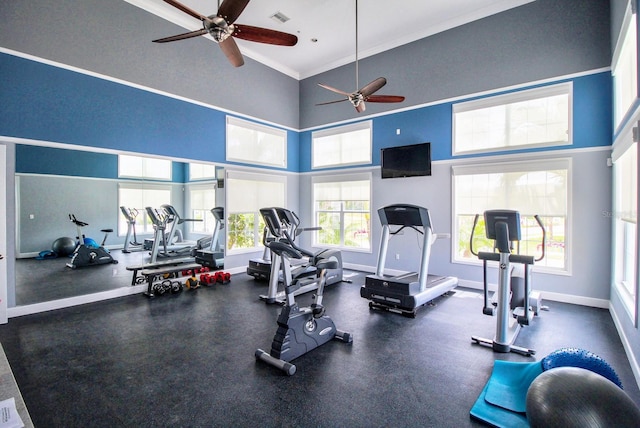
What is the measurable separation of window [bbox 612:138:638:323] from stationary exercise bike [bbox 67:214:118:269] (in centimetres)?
751

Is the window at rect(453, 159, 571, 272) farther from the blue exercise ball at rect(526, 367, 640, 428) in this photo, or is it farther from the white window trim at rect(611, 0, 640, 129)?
the blue exercise ball at rect(526, 367, 640, 428)

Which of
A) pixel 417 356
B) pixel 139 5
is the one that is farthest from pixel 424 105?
pixel 139 5

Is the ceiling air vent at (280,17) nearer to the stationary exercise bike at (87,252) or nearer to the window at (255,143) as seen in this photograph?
the window at (255,143)

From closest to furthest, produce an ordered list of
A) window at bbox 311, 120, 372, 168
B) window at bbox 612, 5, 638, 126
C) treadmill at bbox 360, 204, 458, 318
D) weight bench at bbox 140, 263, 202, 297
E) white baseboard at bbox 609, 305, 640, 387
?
white baseboard at bbox 609, 305, 640, 387 < window at bbox 612, 5, 638, 126 < treadmill at bbox 360, 204, 458, 318 < weight bench at bbox 140, 263, 202, 297 < window at bbox 311, 120, 372, 168

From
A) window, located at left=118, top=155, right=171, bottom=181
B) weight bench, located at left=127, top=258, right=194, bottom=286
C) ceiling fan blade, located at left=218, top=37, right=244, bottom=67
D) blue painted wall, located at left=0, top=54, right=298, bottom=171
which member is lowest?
weight bench, located at left=127, top=258, right=194, bottom=286

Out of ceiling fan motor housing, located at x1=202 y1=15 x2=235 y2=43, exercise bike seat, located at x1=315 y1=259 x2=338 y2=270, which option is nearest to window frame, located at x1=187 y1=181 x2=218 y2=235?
ceiling fan motor housing, located at x1=202 y1=15 x2=235 y2=43

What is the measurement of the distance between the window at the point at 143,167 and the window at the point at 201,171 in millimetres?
488

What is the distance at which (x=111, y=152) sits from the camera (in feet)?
17.6

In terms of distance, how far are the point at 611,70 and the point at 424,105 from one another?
2917 mm

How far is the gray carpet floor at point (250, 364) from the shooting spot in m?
2.40

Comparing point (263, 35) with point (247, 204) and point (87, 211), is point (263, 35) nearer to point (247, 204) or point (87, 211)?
point (87, 211)

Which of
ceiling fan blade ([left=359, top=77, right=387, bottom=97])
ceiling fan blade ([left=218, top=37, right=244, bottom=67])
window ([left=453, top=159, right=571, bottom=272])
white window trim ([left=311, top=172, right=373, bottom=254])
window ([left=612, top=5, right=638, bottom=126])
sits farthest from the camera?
white window trim ([left=311, top=172, right=373, bottom=254])

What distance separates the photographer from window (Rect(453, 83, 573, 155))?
205 inches

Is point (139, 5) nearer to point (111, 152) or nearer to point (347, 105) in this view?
point (111, 152)
